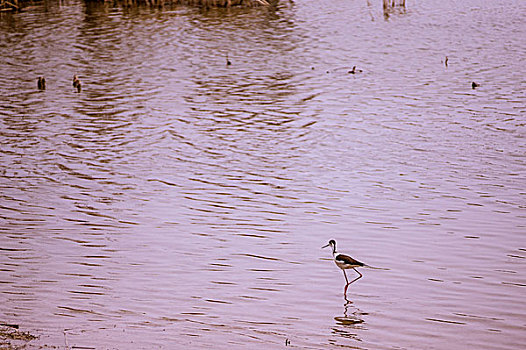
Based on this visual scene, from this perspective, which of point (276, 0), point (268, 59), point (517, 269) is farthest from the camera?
point (276, 0)

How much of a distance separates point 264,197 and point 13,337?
20.1ft

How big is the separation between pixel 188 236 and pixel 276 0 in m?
32.9

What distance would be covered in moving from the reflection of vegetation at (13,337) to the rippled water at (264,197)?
0.14m

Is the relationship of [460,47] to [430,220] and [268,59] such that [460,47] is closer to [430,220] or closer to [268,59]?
[268,59]

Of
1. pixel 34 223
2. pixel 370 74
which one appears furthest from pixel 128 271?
pixel 370 74

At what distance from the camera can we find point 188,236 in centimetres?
1075

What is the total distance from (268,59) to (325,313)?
62.2ft

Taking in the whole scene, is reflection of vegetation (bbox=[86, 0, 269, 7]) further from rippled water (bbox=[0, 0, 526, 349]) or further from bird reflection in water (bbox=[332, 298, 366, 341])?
bird reflection in water (bbox=[332, 298, 366, 341])

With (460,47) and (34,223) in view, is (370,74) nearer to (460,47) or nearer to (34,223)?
(460,47)

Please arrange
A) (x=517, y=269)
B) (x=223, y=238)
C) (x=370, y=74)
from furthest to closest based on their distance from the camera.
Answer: (x=370, y=74)
(x=223, y=238)
(x=517, y=269)

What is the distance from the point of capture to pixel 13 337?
22.6 feet

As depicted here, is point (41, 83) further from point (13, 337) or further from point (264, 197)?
point (13, 337)

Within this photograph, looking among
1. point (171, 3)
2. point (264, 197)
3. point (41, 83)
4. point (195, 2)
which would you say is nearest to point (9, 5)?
point (171, 3)

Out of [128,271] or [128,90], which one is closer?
[128,271]
